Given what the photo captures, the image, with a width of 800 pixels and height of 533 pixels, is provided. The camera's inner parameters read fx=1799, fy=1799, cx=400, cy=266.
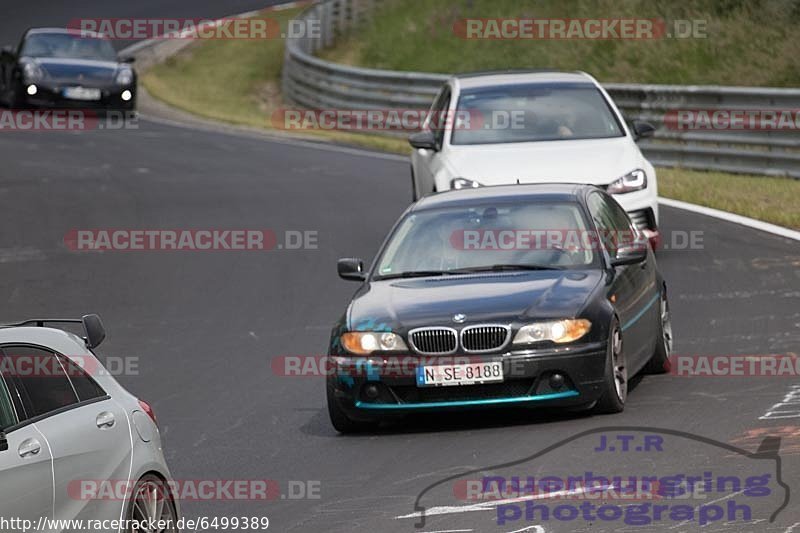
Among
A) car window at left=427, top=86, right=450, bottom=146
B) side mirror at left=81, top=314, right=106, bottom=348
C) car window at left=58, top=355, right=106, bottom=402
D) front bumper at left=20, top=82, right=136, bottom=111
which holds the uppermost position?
side mirror at left=81, top=314, right=106, bottom=348

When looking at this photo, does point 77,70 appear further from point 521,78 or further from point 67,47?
point 521,78

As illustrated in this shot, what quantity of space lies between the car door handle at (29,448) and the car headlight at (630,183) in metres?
10.1

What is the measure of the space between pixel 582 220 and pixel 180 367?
10.8 feet

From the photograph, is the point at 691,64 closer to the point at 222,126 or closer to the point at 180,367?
the point at 222,126

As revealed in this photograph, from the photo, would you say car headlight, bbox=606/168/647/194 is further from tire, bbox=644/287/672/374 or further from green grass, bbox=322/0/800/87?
green grass, bbox=322/0/800/87

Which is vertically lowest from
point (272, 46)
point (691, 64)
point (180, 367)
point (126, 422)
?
point (272, 46)

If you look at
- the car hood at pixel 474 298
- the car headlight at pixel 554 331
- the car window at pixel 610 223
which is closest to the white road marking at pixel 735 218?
the car window at pixel 610 223

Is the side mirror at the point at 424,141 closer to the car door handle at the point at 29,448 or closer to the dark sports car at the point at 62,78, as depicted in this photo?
the car door handle at the point at 29,448

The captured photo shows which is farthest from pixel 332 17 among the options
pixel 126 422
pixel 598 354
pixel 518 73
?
pixel 126 422

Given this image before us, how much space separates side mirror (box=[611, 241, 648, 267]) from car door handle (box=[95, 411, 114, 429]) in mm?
4710

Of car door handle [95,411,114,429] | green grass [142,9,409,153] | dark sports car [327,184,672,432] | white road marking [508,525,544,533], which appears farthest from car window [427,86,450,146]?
green grass [142,9,409,153]

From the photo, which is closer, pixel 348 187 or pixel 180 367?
pixel 180 367

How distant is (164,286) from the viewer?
1689 cm

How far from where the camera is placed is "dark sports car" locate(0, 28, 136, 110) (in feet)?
102
